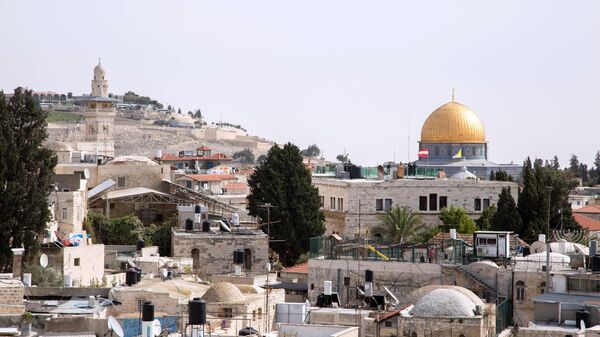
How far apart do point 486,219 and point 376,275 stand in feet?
77.0

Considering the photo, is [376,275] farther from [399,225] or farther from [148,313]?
[399,225]

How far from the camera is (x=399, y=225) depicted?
60281mm

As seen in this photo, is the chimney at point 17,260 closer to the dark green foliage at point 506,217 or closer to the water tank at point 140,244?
the water tank at point 140,244

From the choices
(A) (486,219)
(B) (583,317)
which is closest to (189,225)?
(A) (486,219)

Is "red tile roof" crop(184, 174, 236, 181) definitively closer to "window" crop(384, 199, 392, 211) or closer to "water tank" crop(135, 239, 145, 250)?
"window" crop(384, 199, 392, 211)

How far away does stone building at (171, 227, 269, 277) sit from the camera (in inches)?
1978

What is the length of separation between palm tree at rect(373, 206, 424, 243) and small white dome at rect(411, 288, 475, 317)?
1108 inches

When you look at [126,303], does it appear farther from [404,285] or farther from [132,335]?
[404,285]

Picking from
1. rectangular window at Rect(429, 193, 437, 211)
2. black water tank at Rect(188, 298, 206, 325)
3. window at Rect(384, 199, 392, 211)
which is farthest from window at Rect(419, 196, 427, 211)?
black water tank at Rect(188, 298, 206, 325)

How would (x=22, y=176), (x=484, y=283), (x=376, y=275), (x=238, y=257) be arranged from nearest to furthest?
(x=484, y=283) < (x=376, y=275) < (x=22, y=176) < (x=238, y=257)

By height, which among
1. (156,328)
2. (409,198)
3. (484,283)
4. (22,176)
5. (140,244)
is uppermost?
(409,198)

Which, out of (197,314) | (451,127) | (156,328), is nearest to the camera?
(197,314)

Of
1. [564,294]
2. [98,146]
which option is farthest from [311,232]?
[98,146]

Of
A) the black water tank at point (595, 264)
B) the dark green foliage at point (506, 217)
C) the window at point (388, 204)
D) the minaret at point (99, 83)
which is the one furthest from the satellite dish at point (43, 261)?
the minaret at point (99, 83)
